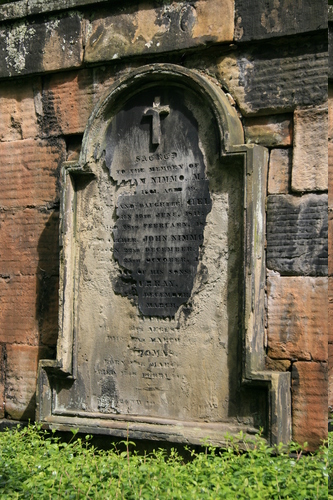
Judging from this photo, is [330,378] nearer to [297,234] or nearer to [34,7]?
[297,234]

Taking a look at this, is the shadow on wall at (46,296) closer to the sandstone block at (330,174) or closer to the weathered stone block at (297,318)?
the weathered stone block at (297,318)

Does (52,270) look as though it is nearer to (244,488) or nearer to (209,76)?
(209,76)

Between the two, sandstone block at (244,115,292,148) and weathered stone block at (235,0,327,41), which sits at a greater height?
weathered stone block at (235,0,327,41)

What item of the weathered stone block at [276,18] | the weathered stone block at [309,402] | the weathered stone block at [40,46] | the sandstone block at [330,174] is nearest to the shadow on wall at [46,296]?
the weathered stone block at [40,46]

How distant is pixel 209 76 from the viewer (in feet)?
15.7

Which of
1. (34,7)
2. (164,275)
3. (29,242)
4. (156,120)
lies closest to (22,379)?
(29,242)

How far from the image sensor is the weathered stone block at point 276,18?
14.4 feet

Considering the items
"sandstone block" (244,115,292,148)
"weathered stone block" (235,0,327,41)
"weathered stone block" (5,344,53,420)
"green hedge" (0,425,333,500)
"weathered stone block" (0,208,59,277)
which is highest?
"weathered stone block" (235,0,327,41)

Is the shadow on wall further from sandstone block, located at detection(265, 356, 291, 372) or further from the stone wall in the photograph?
sandstone block, located at detection(265, 356, 291, 372)

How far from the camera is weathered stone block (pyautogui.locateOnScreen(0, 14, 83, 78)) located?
5.20 m

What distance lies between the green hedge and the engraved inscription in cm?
117

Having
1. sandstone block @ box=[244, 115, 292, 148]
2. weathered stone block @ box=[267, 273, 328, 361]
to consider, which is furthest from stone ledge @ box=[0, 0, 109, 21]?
weathered stone block @ box=[267, 273, 328, 361]

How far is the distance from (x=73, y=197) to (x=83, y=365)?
1306mm

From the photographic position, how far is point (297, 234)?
14.2 ft
